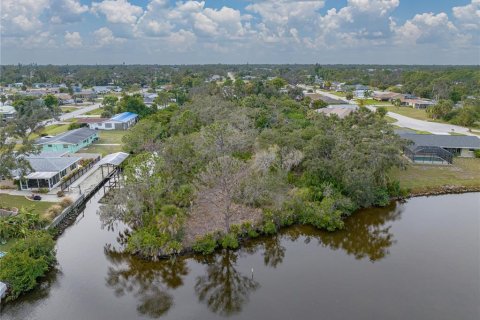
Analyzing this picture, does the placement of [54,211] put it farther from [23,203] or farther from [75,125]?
[75,125]

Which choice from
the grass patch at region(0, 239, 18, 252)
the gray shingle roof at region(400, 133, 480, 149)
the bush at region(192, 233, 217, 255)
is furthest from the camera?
the gray shingle roof at region(400, 133, 480, 149)

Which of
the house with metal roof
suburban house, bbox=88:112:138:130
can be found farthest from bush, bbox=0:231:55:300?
suburban house, bbox=88:112:138:130

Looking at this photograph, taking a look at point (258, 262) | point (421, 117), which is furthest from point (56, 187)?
point (421, 117)

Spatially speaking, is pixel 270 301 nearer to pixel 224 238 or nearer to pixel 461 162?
pixel 224 238

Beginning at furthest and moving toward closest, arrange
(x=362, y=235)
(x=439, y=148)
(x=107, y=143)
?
1. (x=107, y=143)
2. (x=439, y=148)
3. (x=362, y=235)

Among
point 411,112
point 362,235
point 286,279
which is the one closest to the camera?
point 286,279

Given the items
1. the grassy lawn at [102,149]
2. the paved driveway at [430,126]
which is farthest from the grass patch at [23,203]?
the paved driveway at [430,126]

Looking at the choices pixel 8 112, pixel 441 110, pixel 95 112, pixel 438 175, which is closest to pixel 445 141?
pixel 438 175

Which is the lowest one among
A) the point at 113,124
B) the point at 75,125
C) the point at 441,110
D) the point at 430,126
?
the point at 430,126

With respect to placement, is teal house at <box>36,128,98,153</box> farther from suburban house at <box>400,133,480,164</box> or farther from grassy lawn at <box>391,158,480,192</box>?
suburban house at <box>400,133,480,164</box>
